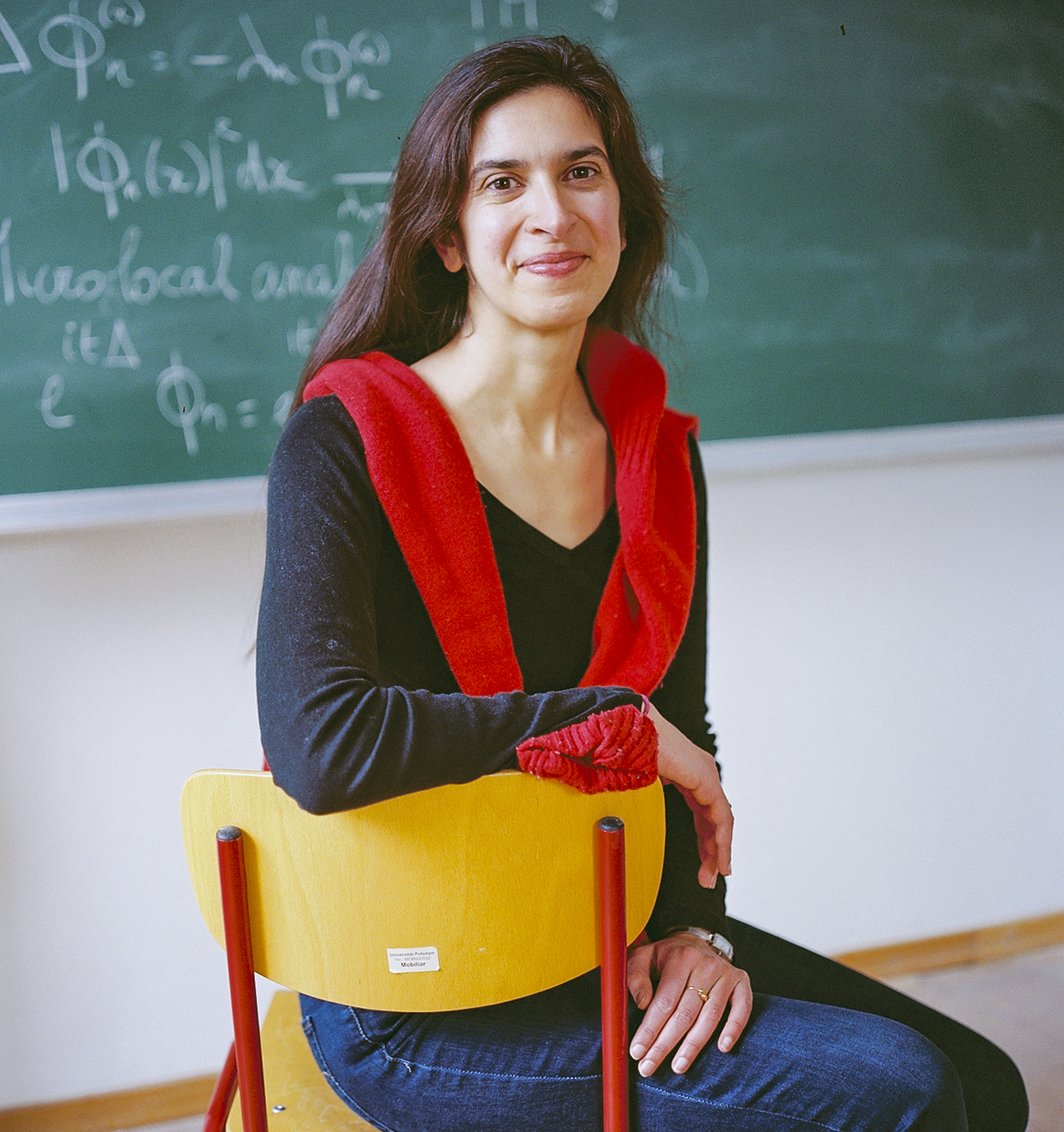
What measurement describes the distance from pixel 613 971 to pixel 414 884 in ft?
0.61

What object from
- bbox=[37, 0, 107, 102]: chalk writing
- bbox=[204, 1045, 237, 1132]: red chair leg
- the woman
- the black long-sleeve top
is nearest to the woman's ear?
the woman

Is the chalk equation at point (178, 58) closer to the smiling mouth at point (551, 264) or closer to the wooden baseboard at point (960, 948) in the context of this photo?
the smiling mouth at point (551, 264)

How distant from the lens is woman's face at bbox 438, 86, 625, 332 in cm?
107

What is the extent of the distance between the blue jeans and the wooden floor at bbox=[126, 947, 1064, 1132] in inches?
44.6

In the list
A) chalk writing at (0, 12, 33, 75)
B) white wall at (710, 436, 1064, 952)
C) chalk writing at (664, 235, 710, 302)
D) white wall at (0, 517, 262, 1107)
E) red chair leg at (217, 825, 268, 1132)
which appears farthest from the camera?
white wall at (710, 436, 1064, 952)

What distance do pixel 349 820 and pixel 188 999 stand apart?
1.27m

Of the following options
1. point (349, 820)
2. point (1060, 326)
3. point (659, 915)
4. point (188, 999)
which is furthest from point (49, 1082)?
point (1060, 326)

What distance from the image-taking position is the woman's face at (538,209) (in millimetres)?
1069

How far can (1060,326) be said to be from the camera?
2008 millimetres

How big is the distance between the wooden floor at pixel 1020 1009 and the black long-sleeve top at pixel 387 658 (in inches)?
45.6

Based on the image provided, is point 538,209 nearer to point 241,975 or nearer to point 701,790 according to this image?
point 701,790

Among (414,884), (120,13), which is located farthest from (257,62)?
(414,884)

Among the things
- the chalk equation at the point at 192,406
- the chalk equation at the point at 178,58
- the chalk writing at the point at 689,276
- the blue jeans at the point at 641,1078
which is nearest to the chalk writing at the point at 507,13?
the chalk equation at the point at 178,58

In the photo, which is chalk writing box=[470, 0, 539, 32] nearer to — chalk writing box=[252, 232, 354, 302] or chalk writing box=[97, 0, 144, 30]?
chalk writing box=[252, 232, 354, 302]
